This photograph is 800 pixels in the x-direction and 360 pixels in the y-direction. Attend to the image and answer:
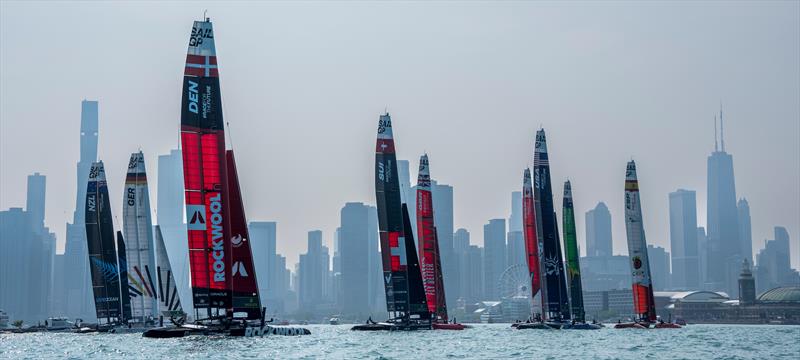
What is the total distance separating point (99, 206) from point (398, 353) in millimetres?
46516

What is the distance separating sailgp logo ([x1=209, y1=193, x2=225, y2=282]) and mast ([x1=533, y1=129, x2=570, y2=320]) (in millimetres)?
39806

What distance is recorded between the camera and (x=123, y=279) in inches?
3979

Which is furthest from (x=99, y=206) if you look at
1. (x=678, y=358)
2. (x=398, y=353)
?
(x=678, y=358)

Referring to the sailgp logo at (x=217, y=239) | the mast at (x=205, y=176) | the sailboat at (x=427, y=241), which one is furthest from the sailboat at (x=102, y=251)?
the sailgp logo at (x=217, y=239)

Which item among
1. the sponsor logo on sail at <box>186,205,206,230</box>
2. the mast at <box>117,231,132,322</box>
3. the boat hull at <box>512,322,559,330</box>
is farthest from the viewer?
the boat hull at <box>512,322,559,330</box>

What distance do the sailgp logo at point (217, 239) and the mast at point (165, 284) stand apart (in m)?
32.3

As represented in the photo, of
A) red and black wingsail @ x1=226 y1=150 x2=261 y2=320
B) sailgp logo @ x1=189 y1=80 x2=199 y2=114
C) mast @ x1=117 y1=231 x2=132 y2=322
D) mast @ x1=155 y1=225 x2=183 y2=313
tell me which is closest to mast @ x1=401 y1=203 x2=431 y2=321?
mast @ x1=155 y1=225 x2=183 y2=313

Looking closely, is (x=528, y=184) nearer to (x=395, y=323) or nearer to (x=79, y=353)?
(x=395, y=323)

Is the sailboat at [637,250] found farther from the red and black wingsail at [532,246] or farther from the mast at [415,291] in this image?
the mast at [415,291]

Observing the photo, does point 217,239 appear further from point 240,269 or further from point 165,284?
point 165,284

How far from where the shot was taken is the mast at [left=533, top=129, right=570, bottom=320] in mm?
101312

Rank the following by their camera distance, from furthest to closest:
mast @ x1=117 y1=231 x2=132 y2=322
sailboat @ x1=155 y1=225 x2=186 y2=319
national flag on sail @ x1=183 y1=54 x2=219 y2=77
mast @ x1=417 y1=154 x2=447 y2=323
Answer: mast @ x1=117 y1=231 x2=132 y2=322
sailboat @ x1=155 y1=225 x2=186 y2=319
mast @ x1=417 y1=154 x2=447 y2=323
national flag on sail @ x1=183 y1=54 x2=219 y2=77

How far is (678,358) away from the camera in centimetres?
5925

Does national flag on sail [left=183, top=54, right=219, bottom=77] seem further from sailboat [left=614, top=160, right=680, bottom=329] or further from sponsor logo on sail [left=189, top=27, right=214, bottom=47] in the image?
sailboat [left=614, top=160, right=680, bottom=329]
